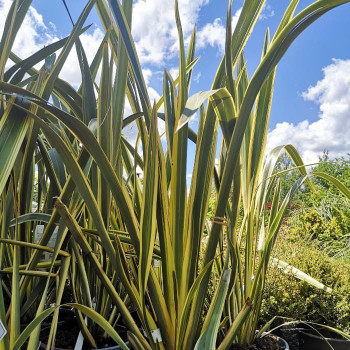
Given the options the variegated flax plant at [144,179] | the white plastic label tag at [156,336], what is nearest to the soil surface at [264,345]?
the variegated flax plant at [144,179]

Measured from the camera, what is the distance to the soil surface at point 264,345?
2.77ft

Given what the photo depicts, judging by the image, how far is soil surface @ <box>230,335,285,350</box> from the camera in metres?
0.84

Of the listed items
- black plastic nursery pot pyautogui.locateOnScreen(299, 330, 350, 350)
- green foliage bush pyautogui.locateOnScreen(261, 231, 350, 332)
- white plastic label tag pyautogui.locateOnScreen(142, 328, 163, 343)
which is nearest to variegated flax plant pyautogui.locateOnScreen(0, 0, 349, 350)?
white plastic label tag pyautogui.locateOnScreen(142, 328, 163, 343)

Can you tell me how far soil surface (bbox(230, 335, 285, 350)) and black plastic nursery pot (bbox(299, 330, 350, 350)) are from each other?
409 mm

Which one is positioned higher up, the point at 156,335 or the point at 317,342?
the point at 156,335

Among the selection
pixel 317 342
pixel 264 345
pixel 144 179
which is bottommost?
pixel 317 342

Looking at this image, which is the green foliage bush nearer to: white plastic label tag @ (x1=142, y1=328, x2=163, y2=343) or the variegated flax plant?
the variegated flax plant

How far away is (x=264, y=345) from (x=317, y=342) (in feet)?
1.75

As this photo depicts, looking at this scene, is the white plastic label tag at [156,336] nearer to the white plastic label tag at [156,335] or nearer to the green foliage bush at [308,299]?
the white plastic label tag at [156,335]

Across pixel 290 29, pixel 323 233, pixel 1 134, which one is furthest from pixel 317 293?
pixel 323 233

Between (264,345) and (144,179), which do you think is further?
(264,345)

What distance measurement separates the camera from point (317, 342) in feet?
4.25

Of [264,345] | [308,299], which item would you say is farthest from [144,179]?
[308,299]

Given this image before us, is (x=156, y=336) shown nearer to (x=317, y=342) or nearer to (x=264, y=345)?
(x=264, y=345)
